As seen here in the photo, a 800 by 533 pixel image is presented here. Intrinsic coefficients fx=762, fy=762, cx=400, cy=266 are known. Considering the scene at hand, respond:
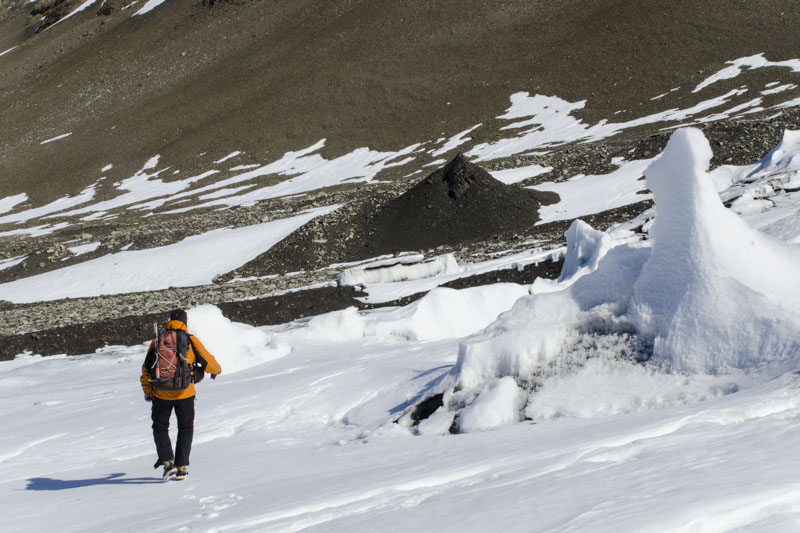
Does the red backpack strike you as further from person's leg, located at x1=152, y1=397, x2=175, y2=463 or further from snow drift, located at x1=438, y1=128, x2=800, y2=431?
snow drift, located at x1=438, y1=128, x2=800, y2=431

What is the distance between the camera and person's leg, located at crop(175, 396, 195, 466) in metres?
7.47

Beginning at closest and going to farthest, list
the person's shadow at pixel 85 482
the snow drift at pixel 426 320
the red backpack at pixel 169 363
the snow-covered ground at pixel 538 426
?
the snow-covered ground at pixel 538 426, the red backpack at pixel 169 363, the person's shadow at pixel 85 482, the snow drift at pixel 426 320

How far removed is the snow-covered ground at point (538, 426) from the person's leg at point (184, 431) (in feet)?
1.01

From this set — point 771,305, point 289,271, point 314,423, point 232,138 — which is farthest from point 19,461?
point 232,138

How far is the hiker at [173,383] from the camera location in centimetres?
739

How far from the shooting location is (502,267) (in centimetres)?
2327

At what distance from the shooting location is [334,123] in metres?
72.5

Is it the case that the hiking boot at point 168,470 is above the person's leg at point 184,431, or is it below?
below

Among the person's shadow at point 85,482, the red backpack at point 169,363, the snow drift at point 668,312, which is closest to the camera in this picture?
the snow drift at point 668,312

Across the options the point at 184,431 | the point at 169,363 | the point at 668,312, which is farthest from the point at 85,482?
the point at 668,312

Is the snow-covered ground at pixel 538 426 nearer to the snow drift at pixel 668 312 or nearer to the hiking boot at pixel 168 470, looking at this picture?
the snow drift at pixel 668 312

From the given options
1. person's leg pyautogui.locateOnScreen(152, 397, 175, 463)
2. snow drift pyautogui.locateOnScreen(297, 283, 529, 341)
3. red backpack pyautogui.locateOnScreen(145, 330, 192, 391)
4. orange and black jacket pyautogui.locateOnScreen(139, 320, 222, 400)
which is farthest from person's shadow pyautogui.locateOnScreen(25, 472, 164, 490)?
snow drift pyautogui.locateOnScreen(297, 283, 529, 341)

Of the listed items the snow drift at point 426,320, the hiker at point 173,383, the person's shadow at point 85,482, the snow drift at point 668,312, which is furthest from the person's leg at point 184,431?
the snow drift at point 426,320

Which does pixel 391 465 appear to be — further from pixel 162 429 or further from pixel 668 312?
pixel 668 312
